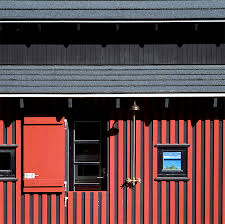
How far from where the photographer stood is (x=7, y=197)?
7.58 metres

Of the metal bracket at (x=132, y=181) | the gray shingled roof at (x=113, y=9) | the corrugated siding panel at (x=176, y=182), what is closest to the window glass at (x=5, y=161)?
the corrugated siding panel at (x=176, y=182)

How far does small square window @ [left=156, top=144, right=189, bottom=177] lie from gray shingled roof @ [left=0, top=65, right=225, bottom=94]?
1346mm

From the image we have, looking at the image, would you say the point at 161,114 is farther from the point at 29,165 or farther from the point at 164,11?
the point at 29,165

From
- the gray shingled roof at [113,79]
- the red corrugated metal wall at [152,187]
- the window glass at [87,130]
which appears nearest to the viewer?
the gray shingled roof at [113,79]

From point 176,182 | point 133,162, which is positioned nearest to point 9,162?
point 133,162

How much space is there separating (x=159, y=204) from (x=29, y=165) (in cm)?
303

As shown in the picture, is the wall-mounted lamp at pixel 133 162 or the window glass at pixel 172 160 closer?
the wall-mounted lamp at pixel 133 162

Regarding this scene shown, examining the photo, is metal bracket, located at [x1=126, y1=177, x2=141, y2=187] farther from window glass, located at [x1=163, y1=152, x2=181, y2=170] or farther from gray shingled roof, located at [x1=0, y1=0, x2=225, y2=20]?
gray shingled roof, located at [x1=0, y1=0, x2=225, y2=20]

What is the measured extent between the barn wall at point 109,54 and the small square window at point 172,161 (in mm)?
2005

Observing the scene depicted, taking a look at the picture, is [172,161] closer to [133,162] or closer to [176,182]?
[176,182]

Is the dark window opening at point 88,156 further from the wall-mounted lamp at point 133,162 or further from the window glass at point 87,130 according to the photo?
the wall-mounted lamp at point 133,162

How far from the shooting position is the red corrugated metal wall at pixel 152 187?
757 centimetres

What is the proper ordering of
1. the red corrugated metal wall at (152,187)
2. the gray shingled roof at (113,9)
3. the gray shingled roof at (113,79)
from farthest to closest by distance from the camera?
the gray shingled roof at (113,9)
the red corrugated metal wall at (152,187)
the gray shingled roof at (113,79)

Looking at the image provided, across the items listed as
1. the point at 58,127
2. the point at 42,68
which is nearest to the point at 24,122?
the point at 58,127
